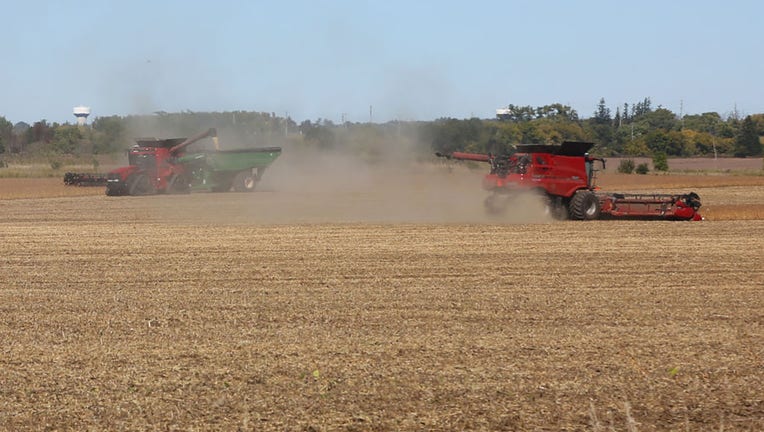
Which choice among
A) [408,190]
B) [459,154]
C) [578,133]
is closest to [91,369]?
[459,154]

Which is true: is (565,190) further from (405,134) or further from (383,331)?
(383,331)

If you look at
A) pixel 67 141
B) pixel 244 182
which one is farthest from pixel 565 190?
pixel 67 141

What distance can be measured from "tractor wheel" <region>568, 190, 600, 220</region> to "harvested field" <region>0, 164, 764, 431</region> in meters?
3.69

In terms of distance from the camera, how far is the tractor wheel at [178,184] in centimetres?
4094

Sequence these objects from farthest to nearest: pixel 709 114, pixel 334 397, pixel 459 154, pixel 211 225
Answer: pixel 709 114
pixel 459 154
pixel 211 225
pixel 334 397

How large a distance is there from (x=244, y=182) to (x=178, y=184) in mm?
3394

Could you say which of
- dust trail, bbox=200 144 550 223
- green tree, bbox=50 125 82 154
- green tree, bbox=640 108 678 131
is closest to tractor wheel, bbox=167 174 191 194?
dust trail, bbox=200 144 550 223

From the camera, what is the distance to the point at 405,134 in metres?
36.9

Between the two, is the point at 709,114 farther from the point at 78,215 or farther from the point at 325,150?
the point at 78,215

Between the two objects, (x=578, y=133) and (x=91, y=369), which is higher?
(x=578, y=133)

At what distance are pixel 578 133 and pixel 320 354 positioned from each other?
182 ft

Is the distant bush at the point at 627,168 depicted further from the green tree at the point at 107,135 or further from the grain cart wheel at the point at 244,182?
the grain cart wheel at the point at 244,182

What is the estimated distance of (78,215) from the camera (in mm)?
30141

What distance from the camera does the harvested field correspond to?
26.6ft
